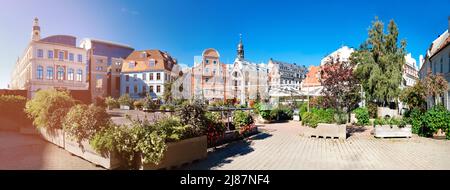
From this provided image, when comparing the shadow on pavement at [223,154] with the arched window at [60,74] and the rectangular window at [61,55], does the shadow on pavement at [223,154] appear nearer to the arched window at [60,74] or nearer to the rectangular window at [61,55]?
the arched window at [60,74]

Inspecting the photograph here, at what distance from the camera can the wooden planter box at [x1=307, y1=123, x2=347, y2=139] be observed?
40.1ft

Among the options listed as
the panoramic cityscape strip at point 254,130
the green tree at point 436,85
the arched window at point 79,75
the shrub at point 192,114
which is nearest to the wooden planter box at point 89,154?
the panoramic cityscape strip at point 254,130

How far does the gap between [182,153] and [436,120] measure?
39.9 feet

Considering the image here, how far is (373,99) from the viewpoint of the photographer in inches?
1027

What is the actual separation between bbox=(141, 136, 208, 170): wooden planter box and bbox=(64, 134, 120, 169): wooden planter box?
2.52ft

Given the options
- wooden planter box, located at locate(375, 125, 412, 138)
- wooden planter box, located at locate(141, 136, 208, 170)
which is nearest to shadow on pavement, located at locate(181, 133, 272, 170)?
wooden planter box, located at locate(141, 136, 208, 170)

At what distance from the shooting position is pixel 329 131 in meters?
12.4

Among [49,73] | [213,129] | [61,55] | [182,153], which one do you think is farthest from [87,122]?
[61,55]

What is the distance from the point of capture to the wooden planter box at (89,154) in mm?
5954

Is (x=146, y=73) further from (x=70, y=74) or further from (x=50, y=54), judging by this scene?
(x=50, y=54)

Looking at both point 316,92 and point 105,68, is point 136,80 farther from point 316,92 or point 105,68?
point 316,92
